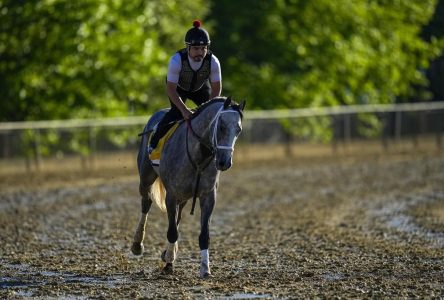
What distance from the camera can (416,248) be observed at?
12625mm

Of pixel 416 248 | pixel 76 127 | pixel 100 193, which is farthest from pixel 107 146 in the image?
pixel 416 248

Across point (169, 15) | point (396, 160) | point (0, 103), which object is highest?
point (169, 15)

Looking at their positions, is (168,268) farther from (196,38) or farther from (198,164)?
(196,38)

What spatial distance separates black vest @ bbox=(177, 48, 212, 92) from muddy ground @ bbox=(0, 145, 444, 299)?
2022 mm

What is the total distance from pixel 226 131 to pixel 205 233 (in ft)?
3.97

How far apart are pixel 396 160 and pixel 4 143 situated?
1148cm

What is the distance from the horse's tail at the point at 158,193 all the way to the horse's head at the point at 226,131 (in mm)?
2156

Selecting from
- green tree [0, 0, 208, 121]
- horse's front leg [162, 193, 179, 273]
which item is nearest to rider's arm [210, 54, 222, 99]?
horse's front leg [162, 193, 179, 273]

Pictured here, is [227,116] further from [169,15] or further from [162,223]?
[169,15]

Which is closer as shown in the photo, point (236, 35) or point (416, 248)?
point (416, 248)

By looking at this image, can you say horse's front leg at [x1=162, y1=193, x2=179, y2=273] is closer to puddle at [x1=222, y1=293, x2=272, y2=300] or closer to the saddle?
the saddle

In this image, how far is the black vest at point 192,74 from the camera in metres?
10.9

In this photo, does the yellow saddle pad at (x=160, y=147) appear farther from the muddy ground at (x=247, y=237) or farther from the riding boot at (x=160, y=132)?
the muddy ground at (x=247, y=237)

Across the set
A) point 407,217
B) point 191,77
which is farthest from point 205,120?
point 407,217
